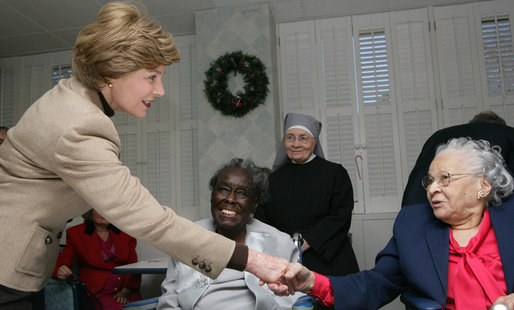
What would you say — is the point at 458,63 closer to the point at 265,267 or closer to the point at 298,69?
the point at 298,69

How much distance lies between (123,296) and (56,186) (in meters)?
2.44

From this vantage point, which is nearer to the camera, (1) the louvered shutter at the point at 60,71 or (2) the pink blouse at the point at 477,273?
(2) the pink blouse at the point at 477,273

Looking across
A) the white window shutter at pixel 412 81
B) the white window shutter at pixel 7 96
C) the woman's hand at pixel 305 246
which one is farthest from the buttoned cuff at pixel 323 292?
the white window shutter at pixel 7 96

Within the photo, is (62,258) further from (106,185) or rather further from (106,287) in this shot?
(106,185)

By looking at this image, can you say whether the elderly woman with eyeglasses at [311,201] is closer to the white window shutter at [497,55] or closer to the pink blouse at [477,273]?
the pink blouse at [477,273]

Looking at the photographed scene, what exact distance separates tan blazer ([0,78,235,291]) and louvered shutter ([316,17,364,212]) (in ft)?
12.2

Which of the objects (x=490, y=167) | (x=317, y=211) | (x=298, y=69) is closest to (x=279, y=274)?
(x=490, y=167)

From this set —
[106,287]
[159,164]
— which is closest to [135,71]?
[106,287]

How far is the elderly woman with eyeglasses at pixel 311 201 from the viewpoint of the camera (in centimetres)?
285

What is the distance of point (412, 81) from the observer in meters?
4.85

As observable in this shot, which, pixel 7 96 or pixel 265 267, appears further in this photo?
pixel 7 96

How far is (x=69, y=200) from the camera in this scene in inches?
50.9

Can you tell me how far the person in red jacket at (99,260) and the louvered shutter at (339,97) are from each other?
238 cm

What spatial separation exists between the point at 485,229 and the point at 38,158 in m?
1.70
